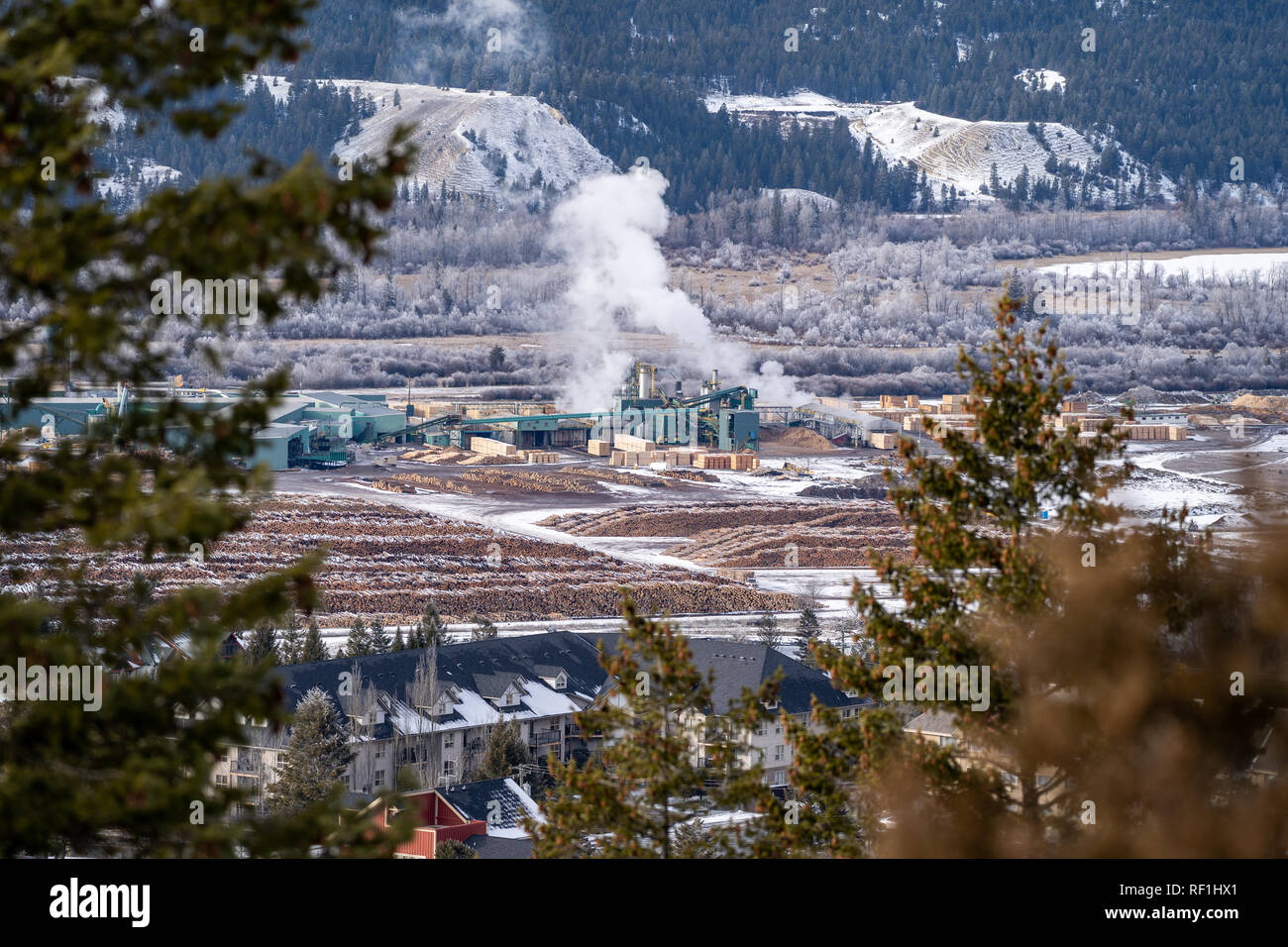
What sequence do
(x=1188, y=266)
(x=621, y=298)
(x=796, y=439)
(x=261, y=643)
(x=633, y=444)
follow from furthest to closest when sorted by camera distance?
1. (x=1188, y=266)
2. (x=621, y=298)
3. (x=796, y=439)
4. (x=633, y=444)
5. (x=261, y=643)

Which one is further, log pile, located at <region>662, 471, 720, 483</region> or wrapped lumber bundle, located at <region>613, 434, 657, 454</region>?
wrapped lumber bundle, located at <region>613, 434, 657, 454</region>

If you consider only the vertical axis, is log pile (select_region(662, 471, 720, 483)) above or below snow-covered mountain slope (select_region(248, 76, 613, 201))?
below

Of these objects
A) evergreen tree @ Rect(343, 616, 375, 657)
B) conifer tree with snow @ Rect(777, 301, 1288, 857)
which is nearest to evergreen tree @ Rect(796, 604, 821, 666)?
evergreen tree @ Rect(343, 616, 375, 657)

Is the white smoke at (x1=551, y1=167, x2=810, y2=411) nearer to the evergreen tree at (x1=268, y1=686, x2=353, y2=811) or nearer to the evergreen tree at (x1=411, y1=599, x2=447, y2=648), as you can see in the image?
the evergreen tree at (x1=411, y1=599, x2=447, y2=648)

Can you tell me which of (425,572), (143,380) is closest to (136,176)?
(425,572)

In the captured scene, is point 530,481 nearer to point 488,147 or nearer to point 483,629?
point 483,629

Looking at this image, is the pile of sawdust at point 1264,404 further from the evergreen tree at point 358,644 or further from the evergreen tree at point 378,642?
the evergreen tree at point 358,644
